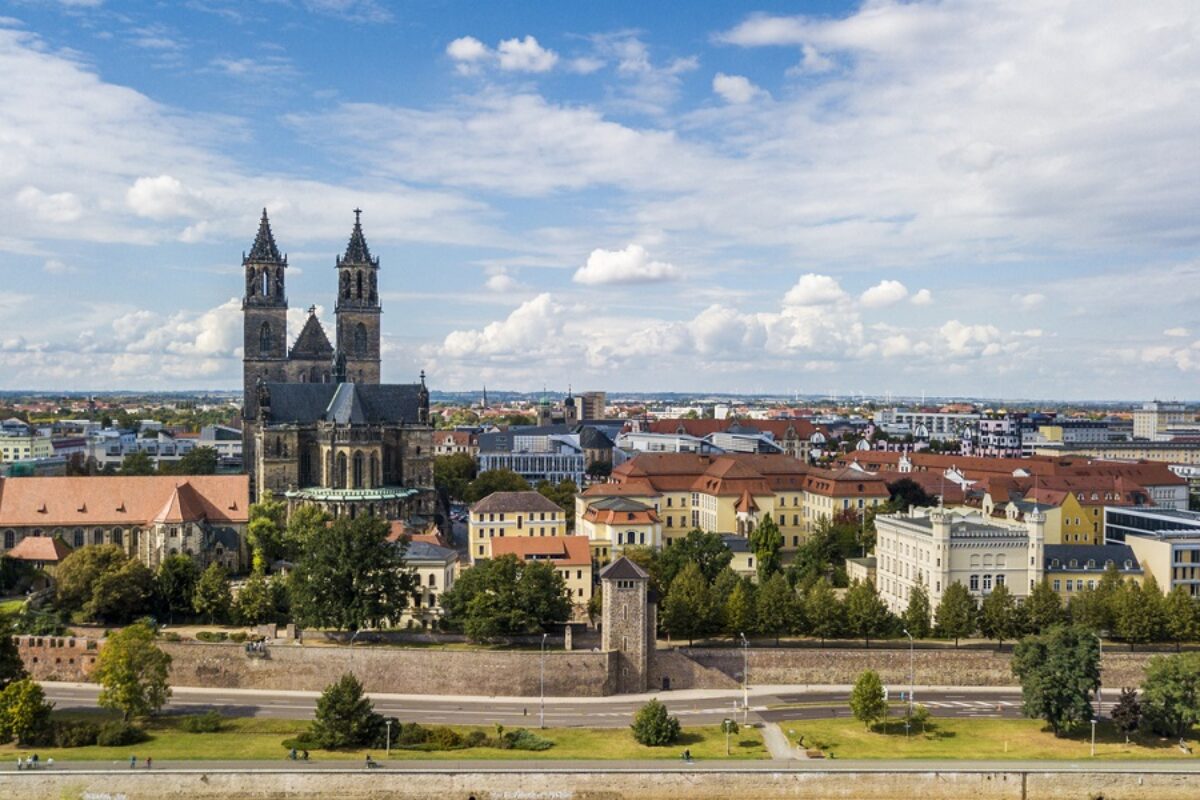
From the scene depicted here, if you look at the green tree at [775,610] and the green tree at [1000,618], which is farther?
the green tree at [1000,618]

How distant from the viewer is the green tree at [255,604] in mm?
72688

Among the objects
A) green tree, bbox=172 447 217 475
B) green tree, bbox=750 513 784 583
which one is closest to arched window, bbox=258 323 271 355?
green tree, bbox=172 447 217 475

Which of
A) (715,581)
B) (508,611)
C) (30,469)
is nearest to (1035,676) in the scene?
(715,581)

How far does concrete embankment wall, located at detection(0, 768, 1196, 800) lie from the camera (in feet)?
172

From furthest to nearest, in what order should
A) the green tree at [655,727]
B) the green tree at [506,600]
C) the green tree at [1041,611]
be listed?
the green tree at [1041,611], the green tree at [506,600], the green tree at [655,727]

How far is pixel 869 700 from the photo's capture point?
61.1 meters

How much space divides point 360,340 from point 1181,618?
298 ft

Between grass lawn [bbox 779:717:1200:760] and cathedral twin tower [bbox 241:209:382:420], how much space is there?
8073 centimetres

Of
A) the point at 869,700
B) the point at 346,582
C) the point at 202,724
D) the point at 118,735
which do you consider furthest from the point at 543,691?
the point at 118,735

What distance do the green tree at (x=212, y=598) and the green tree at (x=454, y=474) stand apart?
5607 centimetres

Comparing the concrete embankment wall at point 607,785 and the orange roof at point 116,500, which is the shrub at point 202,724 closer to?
the concrete embankment wall at point 607,785

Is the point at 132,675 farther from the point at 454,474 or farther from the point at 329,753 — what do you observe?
the point at 454,474

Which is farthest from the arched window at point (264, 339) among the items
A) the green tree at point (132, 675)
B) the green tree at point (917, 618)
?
the green tree at point (917, 618)

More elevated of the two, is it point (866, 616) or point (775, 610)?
point (775, 610)
